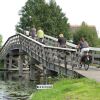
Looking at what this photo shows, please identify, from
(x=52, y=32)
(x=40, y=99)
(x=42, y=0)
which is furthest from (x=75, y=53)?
(x=42, y=0)

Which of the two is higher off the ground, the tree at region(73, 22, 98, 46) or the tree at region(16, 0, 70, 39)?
the tree at region(16, 0, 70, 39)

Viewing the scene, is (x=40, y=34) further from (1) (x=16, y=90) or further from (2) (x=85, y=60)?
Result: (1) (x=16, y=90)

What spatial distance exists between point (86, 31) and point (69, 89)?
71.1 m

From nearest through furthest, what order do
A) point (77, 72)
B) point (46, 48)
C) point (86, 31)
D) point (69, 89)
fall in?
point (69, 89) < point (77, 72) < point (46, 48) < point (86, 31)

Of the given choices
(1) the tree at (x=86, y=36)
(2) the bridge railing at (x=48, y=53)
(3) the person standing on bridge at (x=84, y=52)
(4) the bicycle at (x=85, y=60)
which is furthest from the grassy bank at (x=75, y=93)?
(1) the tree at (x=86, y=36)

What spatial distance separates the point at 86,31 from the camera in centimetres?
8969

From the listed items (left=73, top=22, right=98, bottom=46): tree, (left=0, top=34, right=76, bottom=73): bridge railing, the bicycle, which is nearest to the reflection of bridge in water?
(left=0, top=34, right=76, bottom=73): bridge railing

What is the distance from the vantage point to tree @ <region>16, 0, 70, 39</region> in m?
77.0

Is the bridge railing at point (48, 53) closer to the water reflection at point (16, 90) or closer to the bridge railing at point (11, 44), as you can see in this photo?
the water reflection at point (16, 90)

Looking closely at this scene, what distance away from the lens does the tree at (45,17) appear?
253 ft

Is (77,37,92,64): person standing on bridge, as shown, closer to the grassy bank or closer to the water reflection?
the water reflection

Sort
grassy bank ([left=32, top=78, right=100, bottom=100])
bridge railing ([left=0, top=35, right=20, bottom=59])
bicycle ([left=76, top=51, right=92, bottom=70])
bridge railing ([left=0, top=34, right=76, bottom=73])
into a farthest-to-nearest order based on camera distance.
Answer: bridge railing ([left=0, top=35, right=20, bottom=59]), bridge railing ([left=0, top=34, right=76, bottom=73]), bicycle ([left=76, top=51, right=92, bottom=70]), grassy bank ([left=32, top=78, right=100, bottom=100])

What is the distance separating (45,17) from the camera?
7875 cm

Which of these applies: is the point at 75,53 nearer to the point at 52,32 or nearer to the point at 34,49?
the point at 34,49
